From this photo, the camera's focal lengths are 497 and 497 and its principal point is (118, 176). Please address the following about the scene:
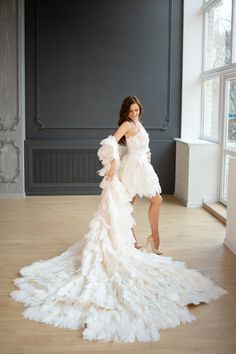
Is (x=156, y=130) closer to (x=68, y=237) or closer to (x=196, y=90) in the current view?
(x=196, y=90)

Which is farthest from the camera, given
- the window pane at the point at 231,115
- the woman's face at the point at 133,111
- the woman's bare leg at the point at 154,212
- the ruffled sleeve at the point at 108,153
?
the window pane at the point at 231,115

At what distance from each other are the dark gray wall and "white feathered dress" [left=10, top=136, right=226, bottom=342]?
341cm

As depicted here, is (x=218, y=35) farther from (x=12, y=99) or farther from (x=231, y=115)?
(x=12, y=99)

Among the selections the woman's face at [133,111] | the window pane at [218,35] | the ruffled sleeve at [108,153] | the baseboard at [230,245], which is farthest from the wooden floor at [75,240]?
the window pane at [218,35]

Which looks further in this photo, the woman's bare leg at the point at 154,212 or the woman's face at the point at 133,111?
the woman's bare leg at the point at 154,212

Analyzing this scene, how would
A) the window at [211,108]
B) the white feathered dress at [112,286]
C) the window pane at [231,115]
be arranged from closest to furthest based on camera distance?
the white feathered dress at [112,286], the window pane at [231,115], the window at [211,108]

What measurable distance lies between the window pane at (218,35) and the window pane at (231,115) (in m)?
0.35

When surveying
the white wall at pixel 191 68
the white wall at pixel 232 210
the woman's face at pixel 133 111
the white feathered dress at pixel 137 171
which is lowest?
the white wall at pixel 232 210

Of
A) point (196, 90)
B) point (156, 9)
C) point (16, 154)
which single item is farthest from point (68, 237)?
point (156, 9)

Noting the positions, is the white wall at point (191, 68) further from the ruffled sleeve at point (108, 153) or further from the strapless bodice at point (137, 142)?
the ruffled sleeve at point (108, 153)

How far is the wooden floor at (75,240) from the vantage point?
8.88 feet

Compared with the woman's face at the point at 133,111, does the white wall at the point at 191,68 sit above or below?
above

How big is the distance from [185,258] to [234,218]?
1.96 ft

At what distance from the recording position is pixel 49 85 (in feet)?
24.1
